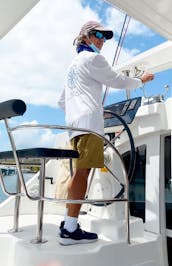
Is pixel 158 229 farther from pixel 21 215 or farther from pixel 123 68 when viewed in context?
pixel 123 68

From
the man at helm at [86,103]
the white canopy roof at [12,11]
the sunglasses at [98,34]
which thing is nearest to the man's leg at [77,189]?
the man at helm at [86,103]

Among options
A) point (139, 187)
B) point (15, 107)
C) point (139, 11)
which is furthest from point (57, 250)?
point (139, 11)

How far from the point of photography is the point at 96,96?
1632 millimetres

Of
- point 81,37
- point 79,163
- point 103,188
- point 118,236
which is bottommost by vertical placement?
point 118,236

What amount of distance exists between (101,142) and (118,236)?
54 cm

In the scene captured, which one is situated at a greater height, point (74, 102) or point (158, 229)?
point (74, 102)

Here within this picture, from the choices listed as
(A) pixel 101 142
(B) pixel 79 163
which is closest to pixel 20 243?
(B) pixel 79 163

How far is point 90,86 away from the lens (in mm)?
1638

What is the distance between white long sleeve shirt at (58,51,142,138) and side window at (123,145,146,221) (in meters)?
0.51

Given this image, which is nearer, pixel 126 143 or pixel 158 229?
pixel 158 229

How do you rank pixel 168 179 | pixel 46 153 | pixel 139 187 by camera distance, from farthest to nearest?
pixel 139 187 < pixel 168 179 < pixel 46 153

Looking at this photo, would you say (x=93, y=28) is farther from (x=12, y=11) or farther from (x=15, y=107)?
(x=15, y=107)

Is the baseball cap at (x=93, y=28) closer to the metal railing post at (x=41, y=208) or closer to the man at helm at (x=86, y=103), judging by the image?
the man at helm at (x=86, y=103)

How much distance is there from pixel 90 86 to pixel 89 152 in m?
0.37
